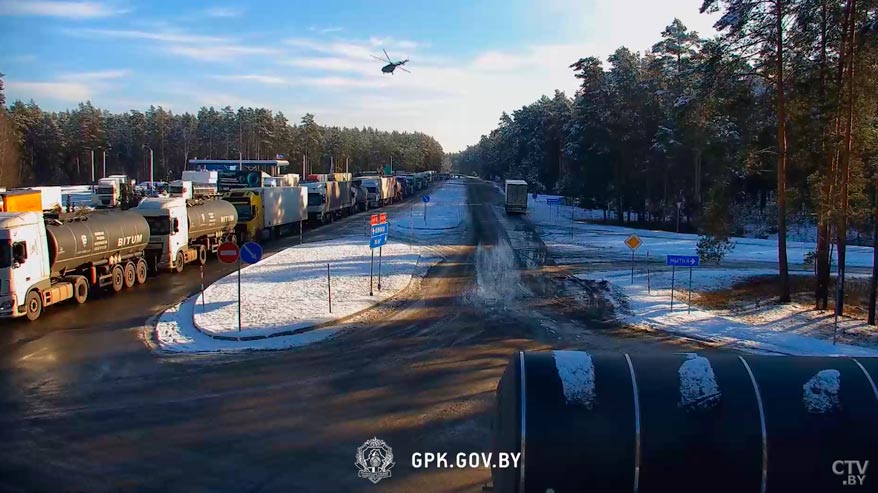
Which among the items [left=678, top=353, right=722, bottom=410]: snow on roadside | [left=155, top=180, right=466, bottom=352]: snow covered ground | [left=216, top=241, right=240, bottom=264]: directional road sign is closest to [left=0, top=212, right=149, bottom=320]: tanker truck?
[left=155, top=180, right=466, bottom=352]: snow covered ground

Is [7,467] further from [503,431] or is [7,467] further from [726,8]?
[726,8]

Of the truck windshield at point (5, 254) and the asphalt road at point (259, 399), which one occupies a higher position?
the truck windshield at point (5, 254)

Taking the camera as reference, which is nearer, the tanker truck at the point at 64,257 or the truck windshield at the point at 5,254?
the truck windshield at the point at 5,254

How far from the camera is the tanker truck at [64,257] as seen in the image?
59.4ft

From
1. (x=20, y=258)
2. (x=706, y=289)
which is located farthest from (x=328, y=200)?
(x=20, y=258)

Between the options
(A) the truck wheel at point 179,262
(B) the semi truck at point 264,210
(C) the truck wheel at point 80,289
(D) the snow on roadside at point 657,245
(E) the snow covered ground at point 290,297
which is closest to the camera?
(E) the snow covered ground at point 290,297

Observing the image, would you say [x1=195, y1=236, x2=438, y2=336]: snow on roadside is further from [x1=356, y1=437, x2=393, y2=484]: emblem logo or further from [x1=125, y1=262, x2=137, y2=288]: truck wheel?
[x1=356, y1=437, x2=393, y2=484]: emblem logo

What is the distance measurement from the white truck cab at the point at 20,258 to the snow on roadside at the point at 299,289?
4.46m

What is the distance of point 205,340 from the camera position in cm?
1675

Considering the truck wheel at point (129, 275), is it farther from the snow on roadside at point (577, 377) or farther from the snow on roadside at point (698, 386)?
the snow on roadside at point (698, 386)

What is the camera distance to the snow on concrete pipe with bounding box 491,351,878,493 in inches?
216

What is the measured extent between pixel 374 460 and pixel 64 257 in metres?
15.4

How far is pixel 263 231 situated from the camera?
42312mm

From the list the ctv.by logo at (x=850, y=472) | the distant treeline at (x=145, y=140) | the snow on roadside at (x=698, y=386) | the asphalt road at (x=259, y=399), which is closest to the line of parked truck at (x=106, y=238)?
the asphalt road at (x=259, y=399)
